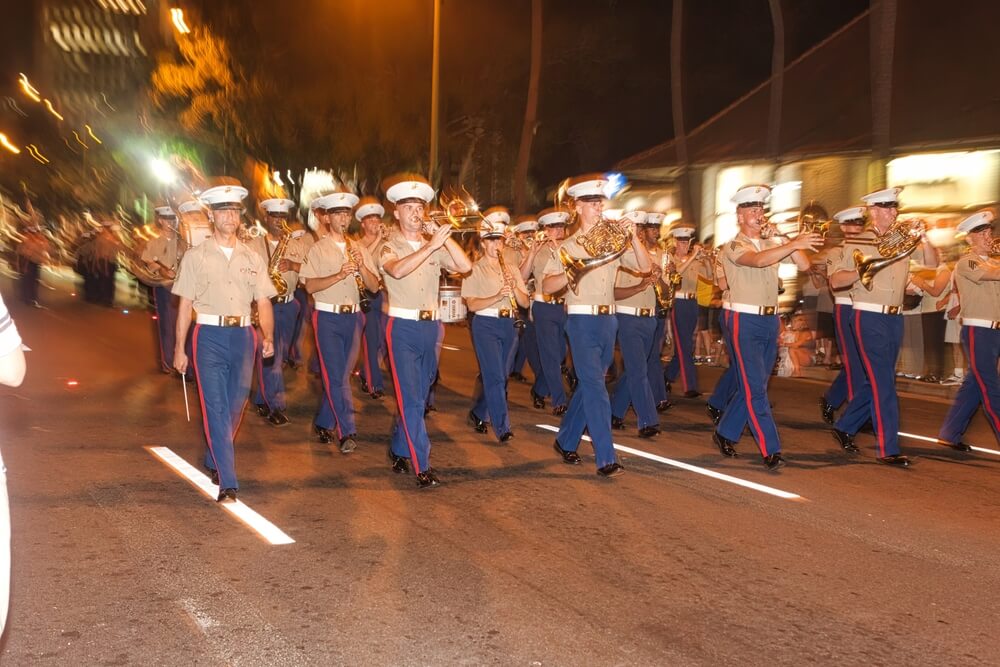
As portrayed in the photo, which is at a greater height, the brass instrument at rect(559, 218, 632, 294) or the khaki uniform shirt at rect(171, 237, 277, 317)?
the brass instrument at rect(559, 218, 632, 294)

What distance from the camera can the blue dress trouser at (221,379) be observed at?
679cm

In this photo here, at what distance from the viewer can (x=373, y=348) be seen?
12359 millimetres

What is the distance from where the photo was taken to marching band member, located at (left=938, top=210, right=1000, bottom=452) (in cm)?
890

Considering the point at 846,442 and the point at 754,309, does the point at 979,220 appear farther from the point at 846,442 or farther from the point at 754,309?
the point at 754,309

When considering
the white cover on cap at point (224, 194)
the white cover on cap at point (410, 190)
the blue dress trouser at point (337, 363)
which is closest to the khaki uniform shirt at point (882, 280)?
the white cover on cap at point (410, 190)

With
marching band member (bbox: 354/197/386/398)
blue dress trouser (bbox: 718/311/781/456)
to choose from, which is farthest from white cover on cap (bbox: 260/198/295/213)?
blue dress trouser (bbox: 718/311/781/456)

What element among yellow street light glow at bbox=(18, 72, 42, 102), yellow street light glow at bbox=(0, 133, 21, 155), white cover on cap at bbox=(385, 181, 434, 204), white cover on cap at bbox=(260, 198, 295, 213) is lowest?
white cover on cap at bbox=(385, 181, 434, 204)

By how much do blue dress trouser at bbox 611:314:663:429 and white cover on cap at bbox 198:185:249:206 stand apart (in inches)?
165

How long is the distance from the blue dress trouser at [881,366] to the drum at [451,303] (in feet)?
37.8

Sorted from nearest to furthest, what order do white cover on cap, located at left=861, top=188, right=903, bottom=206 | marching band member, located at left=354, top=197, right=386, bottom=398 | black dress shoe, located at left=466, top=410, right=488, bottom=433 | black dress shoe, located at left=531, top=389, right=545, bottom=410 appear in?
white cover on cap, located at left=861, top=188, right=903, bottom=206 < black dress shoe, located at left=466, top=410, right=488, bottom=433 < marching band member, located at left=354, top=197, right=386, bottom=398 < black dress shoe, located at left=531, top=389, right=545, bottom=410

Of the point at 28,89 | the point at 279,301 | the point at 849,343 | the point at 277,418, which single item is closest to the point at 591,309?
the point at 849,343

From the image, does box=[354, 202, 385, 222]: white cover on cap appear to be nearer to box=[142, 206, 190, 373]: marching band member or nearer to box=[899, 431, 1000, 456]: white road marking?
box=[142, 206, 190, 373]: marching band member

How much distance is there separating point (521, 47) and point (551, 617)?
2613 centimetres

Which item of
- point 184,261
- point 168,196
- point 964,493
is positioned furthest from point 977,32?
point 184,261
